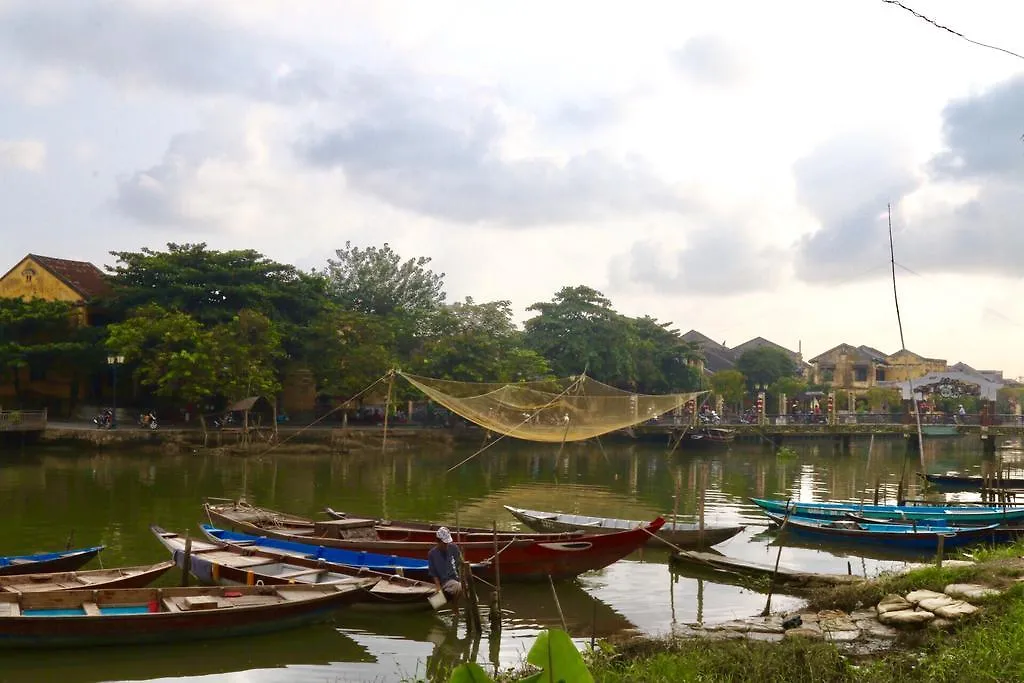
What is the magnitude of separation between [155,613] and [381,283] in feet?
138

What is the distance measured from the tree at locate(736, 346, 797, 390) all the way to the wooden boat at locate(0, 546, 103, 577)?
53560 mm

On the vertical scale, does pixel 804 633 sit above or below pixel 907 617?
below

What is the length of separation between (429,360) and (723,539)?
25.4m

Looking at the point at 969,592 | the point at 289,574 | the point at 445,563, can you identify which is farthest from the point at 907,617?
the point at 289,574

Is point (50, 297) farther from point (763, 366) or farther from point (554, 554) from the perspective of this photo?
point (763, 366)

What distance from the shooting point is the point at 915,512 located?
1809 centimetres

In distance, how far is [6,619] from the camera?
344 inches

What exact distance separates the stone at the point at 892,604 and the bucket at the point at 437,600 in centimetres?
480

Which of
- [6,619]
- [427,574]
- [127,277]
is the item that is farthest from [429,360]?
[6,619]

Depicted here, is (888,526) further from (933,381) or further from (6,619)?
(933,381)

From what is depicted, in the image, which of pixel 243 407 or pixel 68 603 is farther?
pixel 243 407

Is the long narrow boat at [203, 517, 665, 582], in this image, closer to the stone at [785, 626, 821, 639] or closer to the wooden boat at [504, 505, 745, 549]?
the wooden boat at [504, 505, 745, 549]

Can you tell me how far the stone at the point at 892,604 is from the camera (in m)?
9.12

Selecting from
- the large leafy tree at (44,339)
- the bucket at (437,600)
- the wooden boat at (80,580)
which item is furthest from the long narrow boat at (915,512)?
the large leafy tree at (44,339)
